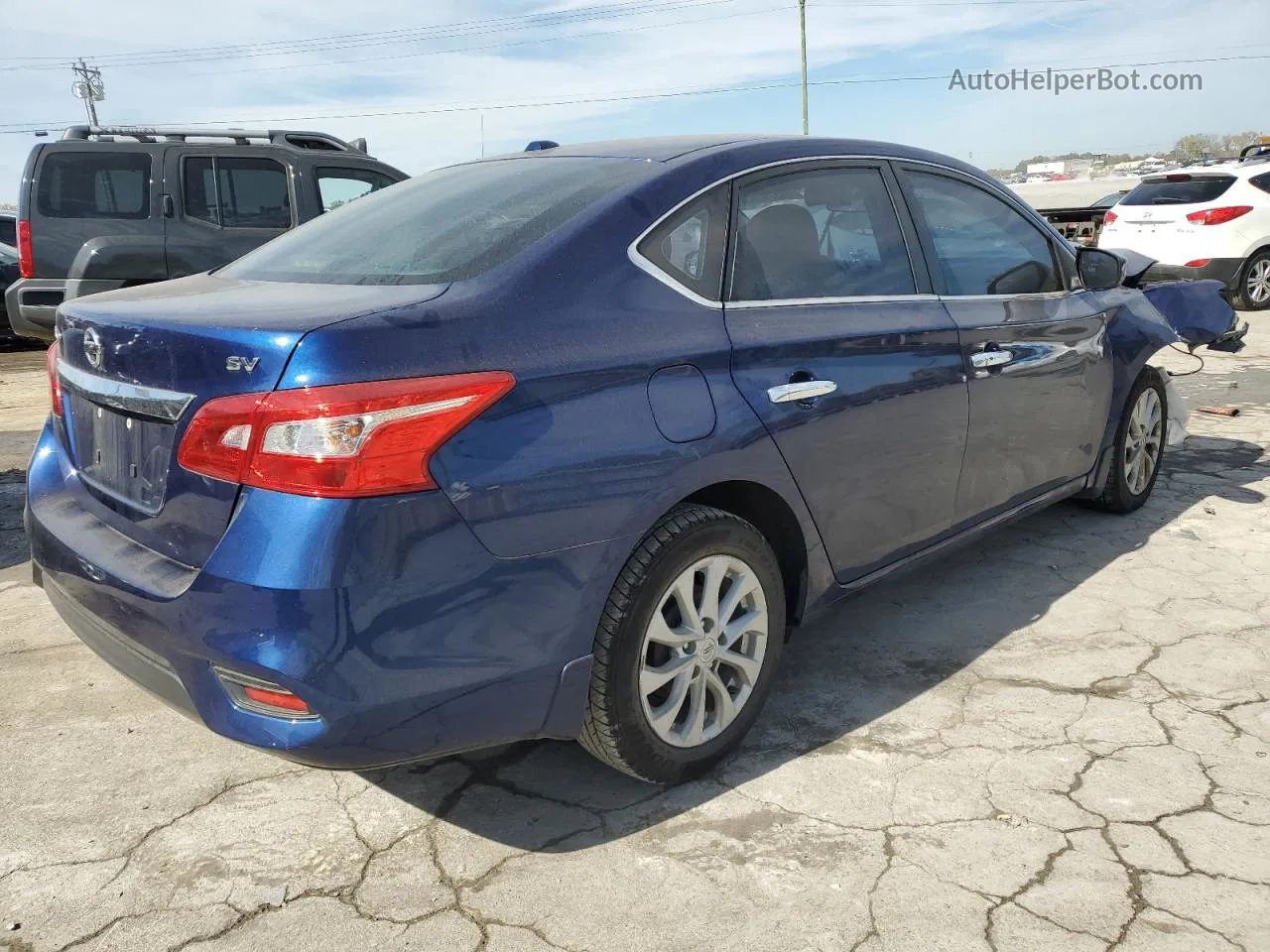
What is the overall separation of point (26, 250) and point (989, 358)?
25.2 ft

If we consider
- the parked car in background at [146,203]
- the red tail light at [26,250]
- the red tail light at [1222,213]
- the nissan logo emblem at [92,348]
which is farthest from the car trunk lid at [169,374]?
the red tail light at [1222,213]

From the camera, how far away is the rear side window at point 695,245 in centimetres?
258

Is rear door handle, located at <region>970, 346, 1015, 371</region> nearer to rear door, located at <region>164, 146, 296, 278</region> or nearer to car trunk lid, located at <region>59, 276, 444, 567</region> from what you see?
car trunk lid, located at <region>59, 276, 444, 567</region>

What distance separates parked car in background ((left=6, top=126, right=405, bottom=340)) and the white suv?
9355 millimetres

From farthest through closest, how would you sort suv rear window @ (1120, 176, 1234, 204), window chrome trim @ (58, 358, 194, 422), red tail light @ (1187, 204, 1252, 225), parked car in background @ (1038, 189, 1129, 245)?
parked car in background @ (1038, 189, 1129, 245), suv rear window @ (1120, 176, 1234, 204), red tail light @ (1187, 204, 1252, 225), window chrome trim @ (58, 358, 194, 422)

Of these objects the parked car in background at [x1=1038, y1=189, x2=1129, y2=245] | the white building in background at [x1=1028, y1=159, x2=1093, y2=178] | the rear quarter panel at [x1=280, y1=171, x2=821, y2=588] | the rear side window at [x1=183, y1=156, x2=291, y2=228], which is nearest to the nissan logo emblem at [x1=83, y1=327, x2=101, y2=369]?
the rear quarter panel at [x1=280, y1=171, x2=821, y2=588]

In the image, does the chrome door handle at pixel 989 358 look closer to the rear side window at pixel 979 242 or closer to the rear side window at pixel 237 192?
the rear side window at pixel 979 242

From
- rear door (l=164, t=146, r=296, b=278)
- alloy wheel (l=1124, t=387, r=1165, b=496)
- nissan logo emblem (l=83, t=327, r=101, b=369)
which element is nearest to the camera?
nissan logo emblem (l=83, t=327, r=101, b=369)

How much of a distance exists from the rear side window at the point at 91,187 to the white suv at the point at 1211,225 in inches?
403

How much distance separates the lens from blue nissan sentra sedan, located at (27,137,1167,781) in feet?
6.62

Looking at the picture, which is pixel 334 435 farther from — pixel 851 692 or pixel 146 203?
pixel 146 203

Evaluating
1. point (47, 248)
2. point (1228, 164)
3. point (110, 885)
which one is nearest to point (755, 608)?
point (110, 885)

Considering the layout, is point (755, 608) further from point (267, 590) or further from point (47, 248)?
point (47, 248)

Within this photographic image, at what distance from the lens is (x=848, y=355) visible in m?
2.96
